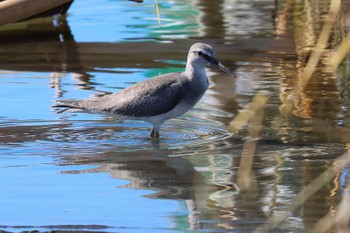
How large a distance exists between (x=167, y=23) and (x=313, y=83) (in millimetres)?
4466

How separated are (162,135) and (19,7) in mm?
1809

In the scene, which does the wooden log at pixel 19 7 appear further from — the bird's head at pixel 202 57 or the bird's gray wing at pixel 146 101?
the bird's head at pixel 202 57

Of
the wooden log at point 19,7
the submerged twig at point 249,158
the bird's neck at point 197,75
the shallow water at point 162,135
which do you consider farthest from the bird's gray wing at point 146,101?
the wooden log at point 19,7

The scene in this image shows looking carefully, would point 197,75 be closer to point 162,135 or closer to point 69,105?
point 162,135

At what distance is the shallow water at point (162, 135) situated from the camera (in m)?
6.22

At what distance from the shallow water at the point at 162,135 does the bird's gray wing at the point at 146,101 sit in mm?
229

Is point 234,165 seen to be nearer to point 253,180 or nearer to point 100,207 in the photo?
point 253,180

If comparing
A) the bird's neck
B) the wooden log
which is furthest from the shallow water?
the wooden log

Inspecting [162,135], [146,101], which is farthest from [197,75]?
[162,135]

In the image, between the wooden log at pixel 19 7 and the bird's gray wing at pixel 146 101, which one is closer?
the wooden log at pixel 19 7

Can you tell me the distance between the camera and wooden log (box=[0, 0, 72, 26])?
789 centimetres

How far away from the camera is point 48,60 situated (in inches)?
488

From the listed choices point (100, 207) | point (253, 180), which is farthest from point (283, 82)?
point (100, 207)

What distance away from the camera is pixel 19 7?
7.92m
